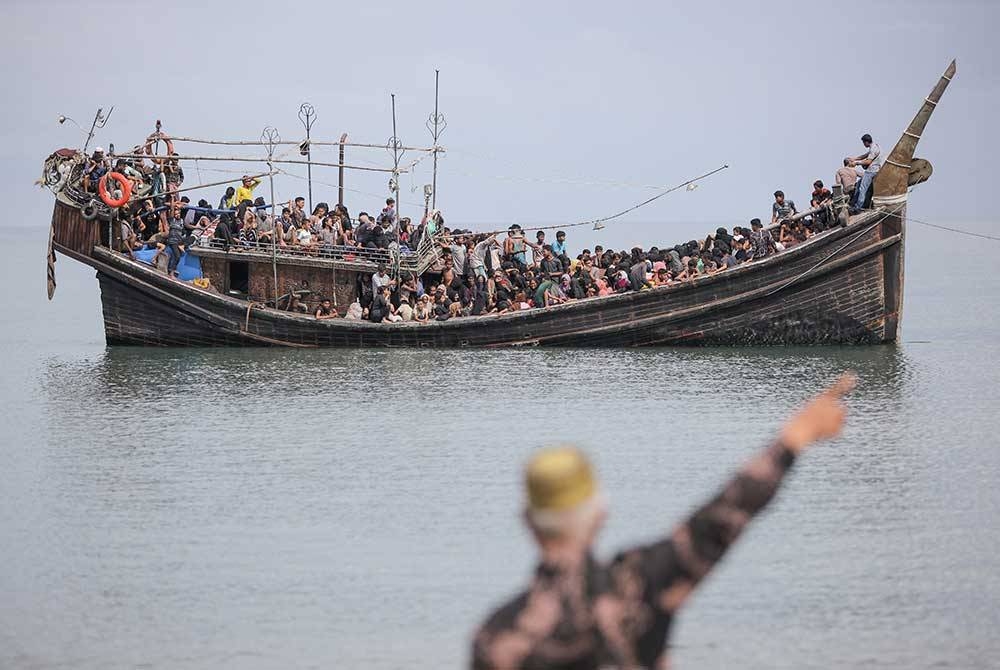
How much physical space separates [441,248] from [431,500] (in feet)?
48.7

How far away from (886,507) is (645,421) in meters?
6.77

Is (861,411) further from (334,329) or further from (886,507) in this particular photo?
(334,329)

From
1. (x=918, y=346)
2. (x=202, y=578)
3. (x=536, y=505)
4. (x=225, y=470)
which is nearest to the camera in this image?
(x=536, y=505)

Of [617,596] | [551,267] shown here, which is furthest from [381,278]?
[617,596]

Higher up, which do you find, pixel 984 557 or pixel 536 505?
pixel 536 505

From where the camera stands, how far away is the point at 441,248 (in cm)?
3347

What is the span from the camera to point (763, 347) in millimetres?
32375

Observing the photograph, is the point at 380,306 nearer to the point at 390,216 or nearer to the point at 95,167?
the point at 390,216

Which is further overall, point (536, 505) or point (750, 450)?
point (750, 450)

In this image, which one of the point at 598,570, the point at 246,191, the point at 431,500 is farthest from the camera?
the point at 246,191

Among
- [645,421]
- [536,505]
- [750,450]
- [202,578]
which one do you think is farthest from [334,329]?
[536,505]

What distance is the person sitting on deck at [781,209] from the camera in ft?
107

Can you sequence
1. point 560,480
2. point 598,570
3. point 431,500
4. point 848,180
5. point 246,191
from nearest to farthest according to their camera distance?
point 560,480 → point 598,570 → point 431,500 → point 848,180 → point 246,191

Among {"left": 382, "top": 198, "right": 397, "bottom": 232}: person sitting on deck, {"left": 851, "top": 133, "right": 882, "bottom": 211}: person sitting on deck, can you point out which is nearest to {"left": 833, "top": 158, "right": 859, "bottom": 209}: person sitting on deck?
{"left": 851, "top": 133, "right": 882, "bottom": 211}: person sitting on deck
